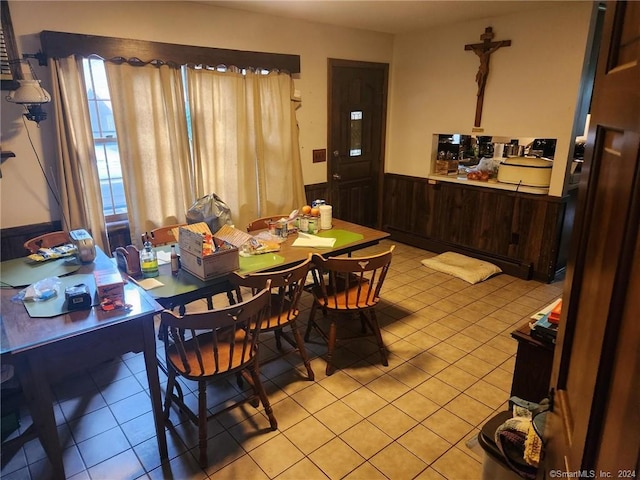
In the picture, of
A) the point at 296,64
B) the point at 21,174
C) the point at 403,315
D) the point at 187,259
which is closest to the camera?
the point at 187,259

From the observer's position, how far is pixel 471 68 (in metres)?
4.32

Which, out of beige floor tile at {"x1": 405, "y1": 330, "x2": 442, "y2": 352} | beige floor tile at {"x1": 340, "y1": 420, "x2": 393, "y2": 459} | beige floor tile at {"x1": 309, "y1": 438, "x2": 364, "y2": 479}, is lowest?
beige floor tile at {"x1": 309, "y1": 438, "x2": 364, "y2": 479}

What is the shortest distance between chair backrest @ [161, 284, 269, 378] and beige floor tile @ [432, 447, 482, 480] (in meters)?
1.05

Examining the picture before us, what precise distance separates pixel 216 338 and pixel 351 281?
133 centimetres

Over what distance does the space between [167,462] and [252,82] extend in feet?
10.5

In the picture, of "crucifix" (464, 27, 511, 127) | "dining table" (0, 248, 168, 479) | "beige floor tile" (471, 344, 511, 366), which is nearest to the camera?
"dining table" (0, 248, 168, 479)

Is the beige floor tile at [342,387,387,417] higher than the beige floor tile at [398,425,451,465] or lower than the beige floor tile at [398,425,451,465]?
higher

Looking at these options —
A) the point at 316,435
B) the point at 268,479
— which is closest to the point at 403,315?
the point at 316,435

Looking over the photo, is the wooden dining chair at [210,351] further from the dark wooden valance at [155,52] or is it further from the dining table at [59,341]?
the dark wooden valance at [155,52]

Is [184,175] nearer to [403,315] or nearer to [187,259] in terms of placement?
[187,259]

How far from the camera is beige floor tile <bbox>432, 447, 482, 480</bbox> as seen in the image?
1910 millimetres

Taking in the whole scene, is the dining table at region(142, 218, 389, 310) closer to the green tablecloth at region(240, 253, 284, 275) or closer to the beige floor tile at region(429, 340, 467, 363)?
the green tablecloth at region(240, 253, 284, 275)

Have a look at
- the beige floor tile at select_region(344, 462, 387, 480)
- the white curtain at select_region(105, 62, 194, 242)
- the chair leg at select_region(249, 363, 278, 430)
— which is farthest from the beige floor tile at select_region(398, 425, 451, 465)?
the white curtain at select_region(105, 62, 194, 242)

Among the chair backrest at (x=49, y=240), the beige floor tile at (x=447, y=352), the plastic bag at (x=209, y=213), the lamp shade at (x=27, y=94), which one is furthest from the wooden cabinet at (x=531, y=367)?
the lamp shade at (x=27, y=94)
